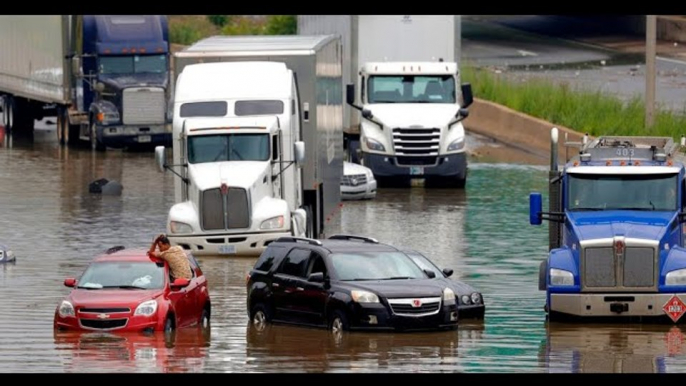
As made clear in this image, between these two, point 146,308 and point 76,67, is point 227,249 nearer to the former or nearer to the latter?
point 146,308

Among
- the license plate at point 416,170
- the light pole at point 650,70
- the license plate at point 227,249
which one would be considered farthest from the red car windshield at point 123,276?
the light pole at point 650,70

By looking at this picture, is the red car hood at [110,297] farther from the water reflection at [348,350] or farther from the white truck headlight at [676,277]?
the white truck headlight at [676,277]

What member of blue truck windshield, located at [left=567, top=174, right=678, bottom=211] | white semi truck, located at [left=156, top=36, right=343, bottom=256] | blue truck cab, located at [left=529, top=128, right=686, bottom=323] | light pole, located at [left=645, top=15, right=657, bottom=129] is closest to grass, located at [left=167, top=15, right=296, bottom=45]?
light pole, located at [left=645, top=15, right=657, bottom=129]

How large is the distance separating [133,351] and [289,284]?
3691mm

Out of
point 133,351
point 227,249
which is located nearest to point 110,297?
point 133,351

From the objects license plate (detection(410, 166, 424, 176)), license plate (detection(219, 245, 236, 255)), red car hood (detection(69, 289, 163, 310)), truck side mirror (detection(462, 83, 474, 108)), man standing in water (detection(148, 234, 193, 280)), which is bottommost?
license plate (detection(410, 166, 424, 176))

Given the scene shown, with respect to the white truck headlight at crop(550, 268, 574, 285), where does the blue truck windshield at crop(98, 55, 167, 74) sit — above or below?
above

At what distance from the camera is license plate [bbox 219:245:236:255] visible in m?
36.1

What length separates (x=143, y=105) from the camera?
56.0 metres

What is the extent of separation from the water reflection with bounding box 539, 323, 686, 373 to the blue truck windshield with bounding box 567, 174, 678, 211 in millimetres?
1970

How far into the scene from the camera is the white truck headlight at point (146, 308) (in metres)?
26.3

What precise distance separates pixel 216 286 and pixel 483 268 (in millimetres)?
5160

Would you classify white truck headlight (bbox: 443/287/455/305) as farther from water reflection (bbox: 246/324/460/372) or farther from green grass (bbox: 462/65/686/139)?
green grass (bbox: 462/65/686/139)

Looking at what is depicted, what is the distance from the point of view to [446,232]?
41.2 metres
